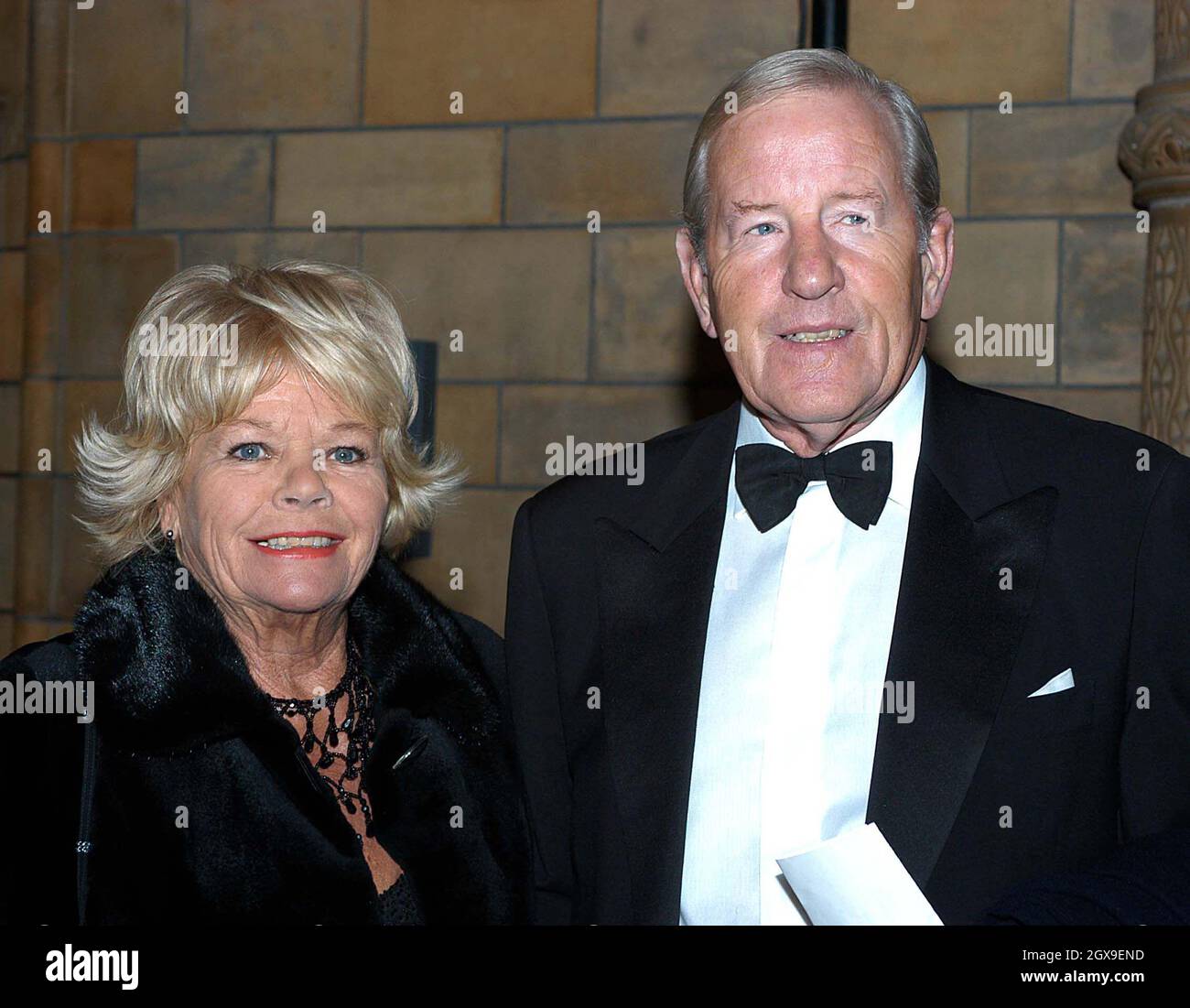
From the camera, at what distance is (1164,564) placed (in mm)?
1903

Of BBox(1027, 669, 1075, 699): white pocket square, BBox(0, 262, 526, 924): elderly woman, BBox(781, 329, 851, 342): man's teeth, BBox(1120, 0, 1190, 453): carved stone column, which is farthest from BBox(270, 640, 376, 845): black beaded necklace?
BBox(1120, 0, 1190, 453): carved stone column

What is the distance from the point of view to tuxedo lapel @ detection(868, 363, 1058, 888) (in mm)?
1896

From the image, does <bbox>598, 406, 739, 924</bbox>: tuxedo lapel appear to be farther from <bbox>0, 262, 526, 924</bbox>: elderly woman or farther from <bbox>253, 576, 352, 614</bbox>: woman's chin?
<bbox>253, 576, 352, 614</bbox>: woman's chin

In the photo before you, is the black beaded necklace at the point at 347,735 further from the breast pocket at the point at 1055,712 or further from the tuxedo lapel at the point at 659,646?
the breast pocket at the point at 1055,712

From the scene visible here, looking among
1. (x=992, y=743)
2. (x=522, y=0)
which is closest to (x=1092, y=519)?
(x=992, y=743)

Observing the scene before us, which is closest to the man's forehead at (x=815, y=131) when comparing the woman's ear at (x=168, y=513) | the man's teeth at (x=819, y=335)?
the man's teeth at (x=819, y=335)

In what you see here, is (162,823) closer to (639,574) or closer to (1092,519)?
(639,574)

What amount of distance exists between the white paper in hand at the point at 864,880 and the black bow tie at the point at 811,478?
2.57ft

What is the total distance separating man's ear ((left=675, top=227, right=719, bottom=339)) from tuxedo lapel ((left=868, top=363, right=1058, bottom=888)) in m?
0.45

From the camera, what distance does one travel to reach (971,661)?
76.7 inches

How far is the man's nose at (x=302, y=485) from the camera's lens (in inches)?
89.4
